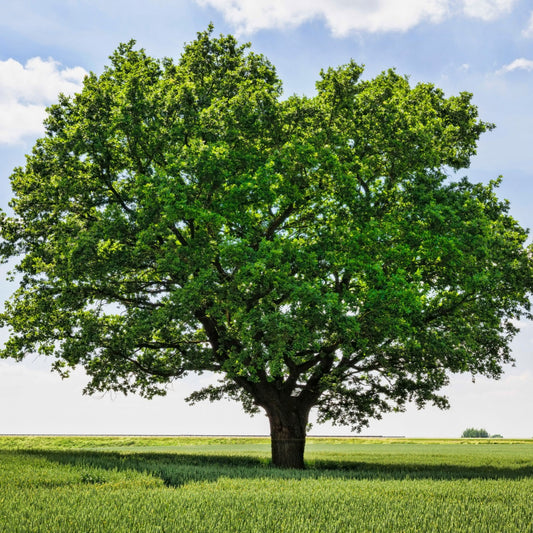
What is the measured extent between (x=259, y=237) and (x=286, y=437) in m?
9.83

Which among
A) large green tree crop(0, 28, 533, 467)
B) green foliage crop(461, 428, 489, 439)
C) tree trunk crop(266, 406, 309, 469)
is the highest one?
large green tree crop(0, 28, 533, 467)

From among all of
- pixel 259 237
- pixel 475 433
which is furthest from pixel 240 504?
pixel 475 433

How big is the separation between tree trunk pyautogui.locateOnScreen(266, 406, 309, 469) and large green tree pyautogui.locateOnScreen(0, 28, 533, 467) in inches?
3.6

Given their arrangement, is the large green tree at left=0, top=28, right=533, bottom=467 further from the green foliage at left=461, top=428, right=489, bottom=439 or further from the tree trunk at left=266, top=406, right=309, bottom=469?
the green foliage at left=461, top=428, right=489, bottom=439

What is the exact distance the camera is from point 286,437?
25.5 metres

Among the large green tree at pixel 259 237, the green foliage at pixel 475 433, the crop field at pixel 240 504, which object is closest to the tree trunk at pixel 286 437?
the large green tree at pixel 259 237

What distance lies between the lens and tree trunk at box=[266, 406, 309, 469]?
25.4 meters

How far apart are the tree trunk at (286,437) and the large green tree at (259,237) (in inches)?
3.6

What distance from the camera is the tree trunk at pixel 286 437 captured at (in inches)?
1000

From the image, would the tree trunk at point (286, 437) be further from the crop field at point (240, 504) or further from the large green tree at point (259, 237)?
the crop field at point (240, 504)

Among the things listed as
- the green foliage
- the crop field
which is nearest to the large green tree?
the crop field

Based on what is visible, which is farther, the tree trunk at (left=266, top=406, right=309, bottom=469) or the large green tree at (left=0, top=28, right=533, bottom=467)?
the tree trunk at (left=266, top=406, right=309, bottom=469)

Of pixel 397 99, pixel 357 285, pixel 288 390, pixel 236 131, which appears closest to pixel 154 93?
pixel 236 131

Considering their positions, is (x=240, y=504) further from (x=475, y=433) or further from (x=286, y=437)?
(x=475, y=433)
